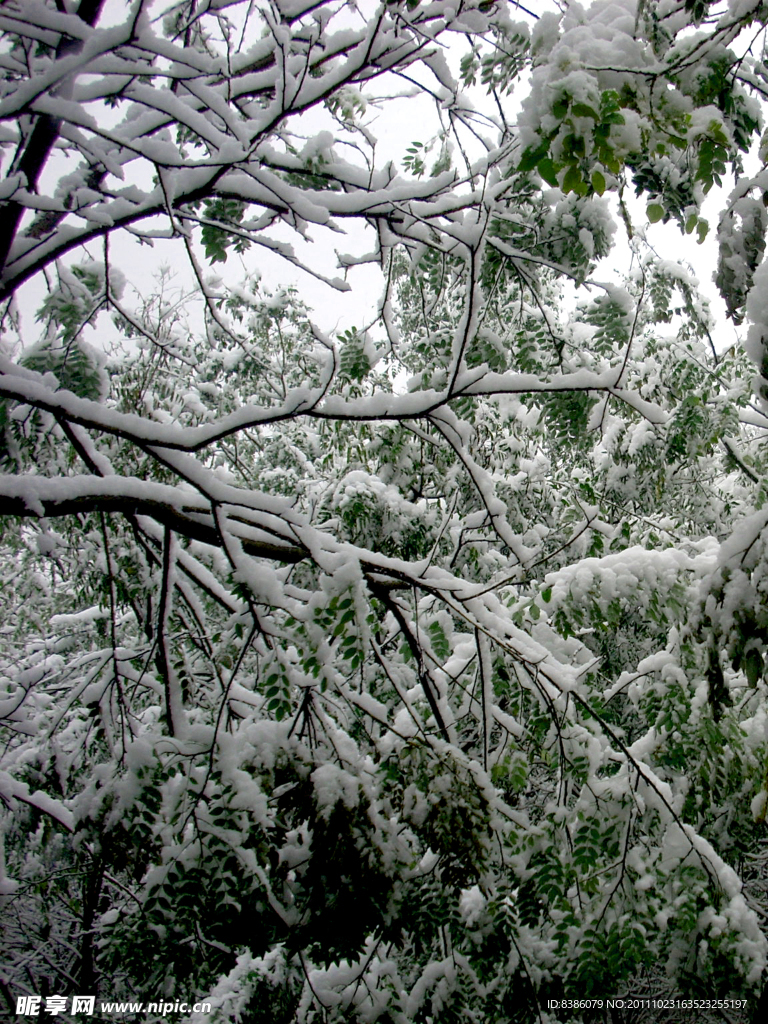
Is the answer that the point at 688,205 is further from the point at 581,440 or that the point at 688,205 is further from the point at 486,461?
A: the point at 486,461

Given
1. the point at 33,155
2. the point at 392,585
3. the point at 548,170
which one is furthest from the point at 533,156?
the point at 33,155

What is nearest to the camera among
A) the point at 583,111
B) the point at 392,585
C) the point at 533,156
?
the point at 583,111

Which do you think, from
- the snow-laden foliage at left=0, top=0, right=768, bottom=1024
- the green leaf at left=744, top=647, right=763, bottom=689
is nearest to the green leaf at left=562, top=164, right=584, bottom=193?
the snow-laden foliage at left=0, top=0, right=768, bottom=1024

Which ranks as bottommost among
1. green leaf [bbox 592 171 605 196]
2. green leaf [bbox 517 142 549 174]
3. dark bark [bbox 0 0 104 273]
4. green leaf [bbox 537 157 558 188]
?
green leaf [bbox 592 171 605 196]

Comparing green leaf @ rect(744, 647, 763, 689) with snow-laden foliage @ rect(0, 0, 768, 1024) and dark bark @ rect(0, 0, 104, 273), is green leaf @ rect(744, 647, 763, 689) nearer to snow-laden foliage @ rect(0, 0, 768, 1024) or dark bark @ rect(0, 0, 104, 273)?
snow-laden foliage @ rect(0, 0, 768, 1024)

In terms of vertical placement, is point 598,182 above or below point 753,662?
above

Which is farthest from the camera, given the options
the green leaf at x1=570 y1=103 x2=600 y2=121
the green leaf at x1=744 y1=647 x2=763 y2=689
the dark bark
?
the dark bark

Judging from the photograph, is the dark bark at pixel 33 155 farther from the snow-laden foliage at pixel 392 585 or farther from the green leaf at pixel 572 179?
the green leaf at pixel 572 179

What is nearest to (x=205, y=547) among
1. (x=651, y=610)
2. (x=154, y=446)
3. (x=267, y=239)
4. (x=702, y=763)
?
(x=154, y=446)

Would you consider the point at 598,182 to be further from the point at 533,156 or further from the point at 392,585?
the point at 392,585

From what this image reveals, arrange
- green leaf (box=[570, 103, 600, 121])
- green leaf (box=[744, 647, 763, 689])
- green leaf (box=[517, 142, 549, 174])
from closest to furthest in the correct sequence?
green leaf (box=[570, 103, 600, 121]), green leaf (box=[517, 142, 549, 174]), green leaf (box=[744, 647, 763, 689])

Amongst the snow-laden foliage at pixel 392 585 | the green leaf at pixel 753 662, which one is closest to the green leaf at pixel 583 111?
the snow-laden foliage at pixel 392 585

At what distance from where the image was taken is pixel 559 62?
142 cm

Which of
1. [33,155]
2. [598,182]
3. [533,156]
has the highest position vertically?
[33,155]
